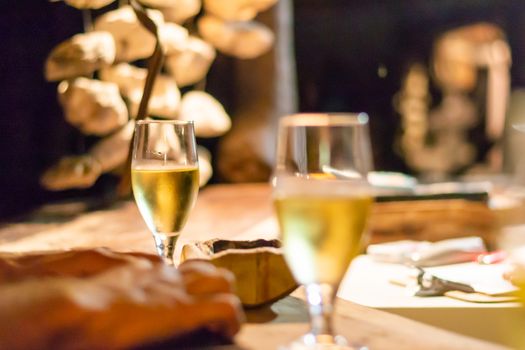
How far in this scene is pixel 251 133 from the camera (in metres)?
2.31

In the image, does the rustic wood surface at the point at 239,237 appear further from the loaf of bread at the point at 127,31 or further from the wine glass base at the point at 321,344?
the loaf of bread at the point at 127,31

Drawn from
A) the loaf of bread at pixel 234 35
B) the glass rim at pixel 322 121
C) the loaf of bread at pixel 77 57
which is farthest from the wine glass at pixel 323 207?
the loaf of bread at pixel 234 35

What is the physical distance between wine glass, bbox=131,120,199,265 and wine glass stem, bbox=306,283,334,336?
281 mm

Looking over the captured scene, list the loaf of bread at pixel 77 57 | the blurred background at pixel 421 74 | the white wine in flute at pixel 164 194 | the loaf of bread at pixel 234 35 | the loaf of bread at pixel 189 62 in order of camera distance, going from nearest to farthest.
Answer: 1. the white wine in flute at pixel 164 194
2. the loaf of bread at pixel 77 57
3. the loaf of bread at pixel 189 62
4. the loaf of bread at pixel 234 35
5. the blurred background at pixel 421 74

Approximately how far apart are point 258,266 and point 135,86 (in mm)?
961

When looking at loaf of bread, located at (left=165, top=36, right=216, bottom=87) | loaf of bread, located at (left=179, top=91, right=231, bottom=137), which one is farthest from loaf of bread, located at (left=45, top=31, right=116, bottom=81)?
loaf of bread, located at (left=179, top=91, right=231, bottom=137)

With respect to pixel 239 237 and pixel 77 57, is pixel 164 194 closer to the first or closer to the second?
pixel 239 237

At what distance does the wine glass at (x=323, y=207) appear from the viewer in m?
0.56

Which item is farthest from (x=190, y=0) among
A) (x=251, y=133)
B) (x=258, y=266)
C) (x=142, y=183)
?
(x=258, y=266)

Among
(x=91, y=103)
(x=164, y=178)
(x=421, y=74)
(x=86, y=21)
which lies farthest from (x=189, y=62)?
(x=421, y=74)

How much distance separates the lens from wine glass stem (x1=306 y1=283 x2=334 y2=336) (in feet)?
1.81

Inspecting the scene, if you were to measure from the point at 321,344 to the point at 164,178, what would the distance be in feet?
1.12

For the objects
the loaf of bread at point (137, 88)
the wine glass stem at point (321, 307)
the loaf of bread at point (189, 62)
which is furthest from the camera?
the loaf of bread at point (189, 62)

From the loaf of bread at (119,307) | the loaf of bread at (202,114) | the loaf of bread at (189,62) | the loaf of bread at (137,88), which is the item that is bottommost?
the loaf of bread at (119,307)
